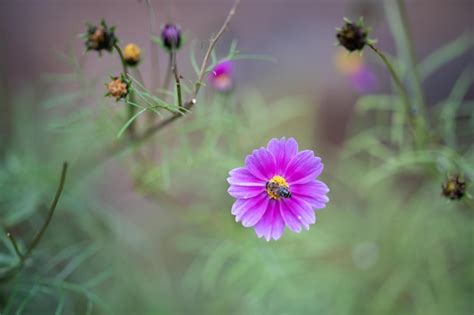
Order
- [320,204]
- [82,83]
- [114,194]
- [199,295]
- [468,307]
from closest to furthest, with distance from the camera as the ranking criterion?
[320,204] < [82,83] < [468,307] < [199,295] < [114,194]

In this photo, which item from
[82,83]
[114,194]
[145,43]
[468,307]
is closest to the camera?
[82,83]

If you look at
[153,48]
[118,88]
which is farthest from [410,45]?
[153,48]

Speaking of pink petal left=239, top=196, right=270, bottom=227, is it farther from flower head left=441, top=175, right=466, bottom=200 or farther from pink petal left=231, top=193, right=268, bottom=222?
flower head left=441, top=175, right=466, bottom=200

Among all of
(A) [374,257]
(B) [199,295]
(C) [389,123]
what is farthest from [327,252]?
(C) [389,123]

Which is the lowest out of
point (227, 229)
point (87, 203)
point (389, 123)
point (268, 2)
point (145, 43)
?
point (87, 203)

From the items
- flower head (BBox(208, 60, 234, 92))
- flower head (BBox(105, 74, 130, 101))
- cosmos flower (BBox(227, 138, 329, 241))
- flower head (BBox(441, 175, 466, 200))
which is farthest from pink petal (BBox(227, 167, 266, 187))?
flower head (BBox(208, 60, 234, 92))

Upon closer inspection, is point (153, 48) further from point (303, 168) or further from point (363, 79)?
point (303, 168)

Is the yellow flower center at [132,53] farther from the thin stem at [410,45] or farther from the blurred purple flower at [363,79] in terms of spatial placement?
the blurred purple flower at [363,79]

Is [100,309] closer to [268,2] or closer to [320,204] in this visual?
[320,204]
